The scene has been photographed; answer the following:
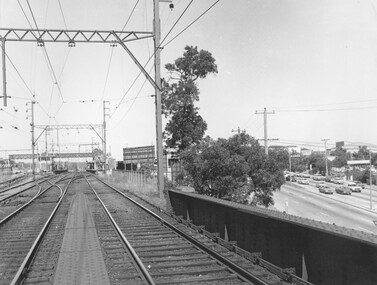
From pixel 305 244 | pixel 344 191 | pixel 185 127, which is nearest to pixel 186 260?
pixel 305 244

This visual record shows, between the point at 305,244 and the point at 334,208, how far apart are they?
70.7m

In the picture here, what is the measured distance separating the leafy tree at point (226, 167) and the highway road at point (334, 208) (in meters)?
21.6

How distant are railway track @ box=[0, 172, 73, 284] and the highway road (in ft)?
143

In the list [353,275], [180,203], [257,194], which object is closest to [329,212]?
[257,194]

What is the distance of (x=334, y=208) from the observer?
2840 inches

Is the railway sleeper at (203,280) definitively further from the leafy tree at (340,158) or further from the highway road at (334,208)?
the leafy tree at (340,158)

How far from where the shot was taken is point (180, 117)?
39094 millimetres

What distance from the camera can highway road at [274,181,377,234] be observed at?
192ft

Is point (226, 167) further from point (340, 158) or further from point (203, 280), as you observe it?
point (340, 158)

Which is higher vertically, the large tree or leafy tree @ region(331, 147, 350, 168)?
the large tree

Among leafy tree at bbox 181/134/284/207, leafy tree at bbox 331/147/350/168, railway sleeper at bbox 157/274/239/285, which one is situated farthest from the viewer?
leafy tree at bbox 331/147/350/168

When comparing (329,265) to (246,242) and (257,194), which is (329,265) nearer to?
(246,242)

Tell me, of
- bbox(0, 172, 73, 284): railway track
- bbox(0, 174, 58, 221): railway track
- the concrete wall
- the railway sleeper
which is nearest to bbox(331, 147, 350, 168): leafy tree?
bbox(0, 174, 58, 221): railway track

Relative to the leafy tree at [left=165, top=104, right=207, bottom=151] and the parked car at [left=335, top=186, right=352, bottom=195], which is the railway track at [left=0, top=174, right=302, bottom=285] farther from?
the parked car at [left=335, top=186, right=352, bottom=195]
